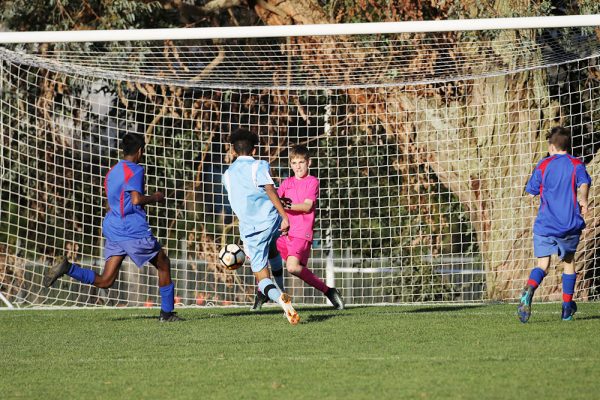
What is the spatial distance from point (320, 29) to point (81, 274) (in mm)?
3410

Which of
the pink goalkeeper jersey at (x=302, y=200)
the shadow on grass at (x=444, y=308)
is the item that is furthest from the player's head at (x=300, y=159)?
the shadow on grass at (x=444, y=308)

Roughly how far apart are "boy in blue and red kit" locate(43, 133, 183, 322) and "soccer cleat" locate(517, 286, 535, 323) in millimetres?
3240

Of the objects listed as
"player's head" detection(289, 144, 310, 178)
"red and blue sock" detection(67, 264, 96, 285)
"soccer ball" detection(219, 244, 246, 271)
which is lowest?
"red and blue sock" detection(67, 264, 96, 285)

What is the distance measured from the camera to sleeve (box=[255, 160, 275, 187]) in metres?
9.11

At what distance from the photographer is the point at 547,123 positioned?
14570mm

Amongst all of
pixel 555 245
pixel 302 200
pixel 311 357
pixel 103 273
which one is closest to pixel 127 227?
pixel 103 273

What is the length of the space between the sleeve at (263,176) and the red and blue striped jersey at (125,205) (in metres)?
1.09

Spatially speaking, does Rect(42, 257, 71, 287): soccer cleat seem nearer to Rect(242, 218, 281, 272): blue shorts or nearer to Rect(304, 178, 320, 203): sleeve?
Rect(242, 218, 281, 272): blue shorts

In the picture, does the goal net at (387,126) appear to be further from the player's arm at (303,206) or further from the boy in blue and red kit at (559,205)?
the boy in blue and red kit at (559,205)

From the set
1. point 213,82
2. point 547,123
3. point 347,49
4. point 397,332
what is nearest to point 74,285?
point 213,82

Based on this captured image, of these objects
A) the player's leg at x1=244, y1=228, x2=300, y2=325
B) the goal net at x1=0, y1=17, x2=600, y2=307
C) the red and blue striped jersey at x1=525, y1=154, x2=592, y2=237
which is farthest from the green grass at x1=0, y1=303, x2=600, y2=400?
the goal net at x1=0, y1=17, x2=600, y2=307

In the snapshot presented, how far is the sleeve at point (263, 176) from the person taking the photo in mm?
9109

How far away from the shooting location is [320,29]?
35.0 feet

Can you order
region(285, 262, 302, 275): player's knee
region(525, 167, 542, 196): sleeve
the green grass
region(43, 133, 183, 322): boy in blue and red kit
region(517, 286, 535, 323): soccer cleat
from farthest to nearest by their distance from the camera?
region(285, 262, 302, 275): player's knee < region(43, 133, 183, 322): boy in blue and red kit < region(525, 167, 542, 196): sleeve < region(517, 286, 535, 323): soccer cleat < the green grass
